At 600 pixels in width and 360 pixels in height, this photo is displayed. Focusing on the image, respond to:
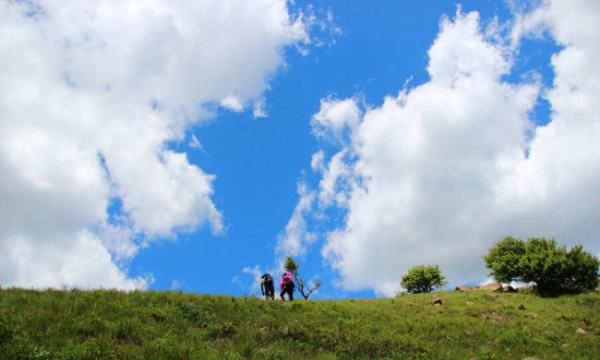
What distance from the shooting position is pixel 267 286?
29.8 meters

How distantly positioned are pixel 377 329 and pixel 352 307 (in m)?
5.07

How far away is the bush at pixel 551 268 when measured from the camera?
1561 inches

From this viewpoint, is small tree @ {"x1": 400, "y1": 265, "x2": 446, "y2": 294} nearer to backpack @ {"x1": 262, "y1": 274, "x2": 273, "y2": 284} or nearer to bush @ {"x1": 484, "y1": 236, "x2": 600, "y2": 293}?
bush @ {"x1": 484, "y1": 236, "x2": 600, "y2": 293}

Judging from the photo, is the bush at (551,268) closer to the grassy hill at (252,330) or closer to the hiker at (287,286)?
the grassy hill at (252,330)

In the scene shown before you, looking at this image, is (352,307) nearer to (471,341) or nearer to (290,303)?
(290,303)

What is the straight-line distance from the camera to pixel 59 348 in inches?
527

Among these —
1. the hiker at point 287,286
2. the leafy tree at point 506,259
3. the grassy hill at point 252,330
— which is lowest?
the grassy hill at point 252,330

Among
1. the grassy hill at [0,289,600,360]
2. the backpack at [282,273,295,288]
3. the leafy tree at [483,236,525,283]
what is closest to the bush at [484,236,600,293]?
the leafy tree at [483,236,525,283]

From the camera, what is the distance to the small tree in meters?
57.2

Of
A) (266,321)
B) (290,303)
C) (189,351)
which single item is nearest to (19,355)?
(189,351)

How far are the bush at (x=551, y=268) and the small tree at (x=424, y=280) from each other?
1422 centimetres

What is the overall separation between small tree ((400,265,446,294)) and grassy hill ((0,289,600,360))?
27074mm

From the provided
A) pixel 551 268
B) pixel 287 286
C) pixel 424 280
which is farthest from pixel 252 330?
pixel 424 280

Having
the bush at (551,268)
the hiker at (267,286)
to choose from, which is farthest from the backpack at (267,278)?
the bush at (551,268)
